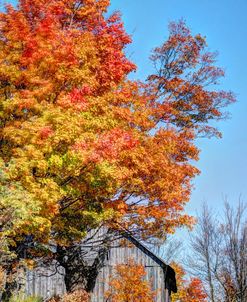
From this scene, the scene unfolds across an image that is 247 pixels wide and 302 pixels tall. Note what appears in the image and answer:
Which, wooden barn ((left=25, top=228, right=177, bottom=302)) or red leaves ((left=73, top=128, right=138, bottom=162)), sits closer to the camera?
red leaves ((left=73, top=128, right=138, bottom=162))

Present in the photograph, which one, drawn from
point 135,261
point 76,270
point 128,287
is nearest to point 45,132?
point 76,270

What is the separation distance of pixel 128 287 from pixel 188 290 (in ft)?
50.3

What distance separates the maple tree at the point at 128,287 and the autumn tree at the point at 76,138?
4.32 m

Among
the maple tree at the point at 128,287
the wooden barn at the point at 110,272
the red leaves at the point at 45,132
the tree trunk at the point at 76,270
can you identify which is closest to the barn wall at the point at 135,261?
the wooden barn at the point at 110,272

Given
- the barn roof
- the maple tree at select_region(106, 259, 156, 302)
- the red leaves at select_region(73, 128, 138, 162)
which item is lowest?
the maple tree at select_region(106, 259, 156, 302)

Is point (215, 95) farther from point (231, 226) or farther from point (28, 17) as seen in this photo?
point (28, 17)

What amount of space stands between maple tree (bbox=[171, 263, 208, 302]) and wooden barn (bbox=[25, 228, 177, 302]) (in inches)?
189

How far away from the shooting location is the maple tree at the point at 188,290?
41.5 meters

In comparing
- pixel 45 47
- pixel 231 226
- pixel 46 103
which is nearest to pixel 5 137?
pixel 46 103

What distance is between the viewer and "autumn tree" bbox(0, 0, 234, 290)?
18.5 metres

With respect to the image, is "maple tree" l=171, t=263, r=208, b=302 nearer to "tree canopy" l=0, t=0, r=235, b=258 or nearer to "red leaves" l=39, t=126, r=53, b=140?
"tree canopy" l=0, t=0, r=235, b=258

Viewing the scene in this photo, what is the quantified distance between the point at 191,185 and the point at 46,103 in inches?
358

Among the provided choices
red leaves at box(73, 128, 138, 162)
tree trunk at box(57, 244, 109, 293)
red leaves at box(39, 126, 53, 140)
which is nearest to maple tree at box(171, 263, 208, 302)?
tree trunk at box(57, 244, 109, 293)

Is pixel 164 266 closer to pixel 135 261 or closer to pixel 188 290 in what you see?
pixel 135 261
